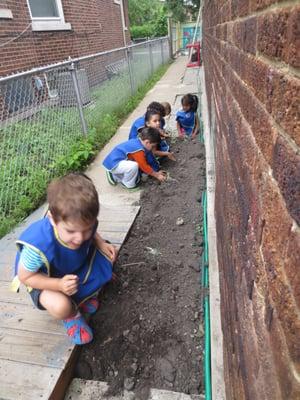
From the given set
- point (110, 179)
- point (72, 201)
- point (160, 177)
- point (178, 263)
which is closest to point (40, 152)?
point (110, 179)

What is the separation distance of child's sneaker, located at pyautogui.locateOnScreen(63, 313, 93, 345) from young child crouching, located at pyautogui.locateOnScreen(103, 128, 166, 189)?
2344 mm

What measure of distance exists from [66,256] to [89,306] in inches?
22.2

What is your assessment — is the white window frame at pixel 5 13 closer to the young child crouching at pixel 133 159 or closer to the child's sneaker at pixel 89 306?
the young child crouching at pixel 133 159

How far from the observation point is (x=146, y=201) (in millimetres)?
3934

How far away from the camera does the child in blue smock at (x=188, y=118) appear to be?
231 inches

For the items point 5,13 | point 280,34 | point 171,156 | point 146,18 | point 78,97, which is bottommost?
point 171,156

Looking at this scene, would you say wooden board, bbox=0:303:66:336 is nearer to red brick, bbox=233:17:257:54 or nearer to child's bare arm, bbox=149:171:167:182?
red brick, bbox=233:17:257:54

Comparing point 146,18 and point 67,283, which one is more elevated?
point 146,18

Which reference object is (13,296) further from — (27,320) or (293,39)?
(293,39)

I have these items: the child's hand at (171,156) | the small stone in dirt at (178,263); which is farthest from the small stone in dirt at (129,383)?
the child's hand at (171,156)

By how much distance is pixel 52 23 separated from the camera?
765cm

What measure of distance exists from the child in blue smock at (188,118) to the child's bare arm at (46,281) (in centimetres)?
461

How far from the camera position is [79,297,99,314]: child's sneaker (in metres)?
Result: 2.33

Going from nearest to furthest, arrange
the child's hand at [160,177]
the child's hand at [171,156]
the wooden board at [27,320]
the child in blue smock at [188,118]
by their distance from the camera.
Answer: the wooden board at [27,320], the child's hand at [160,177], the child's hand at [171,156], the child in blue smock at [188,118]
